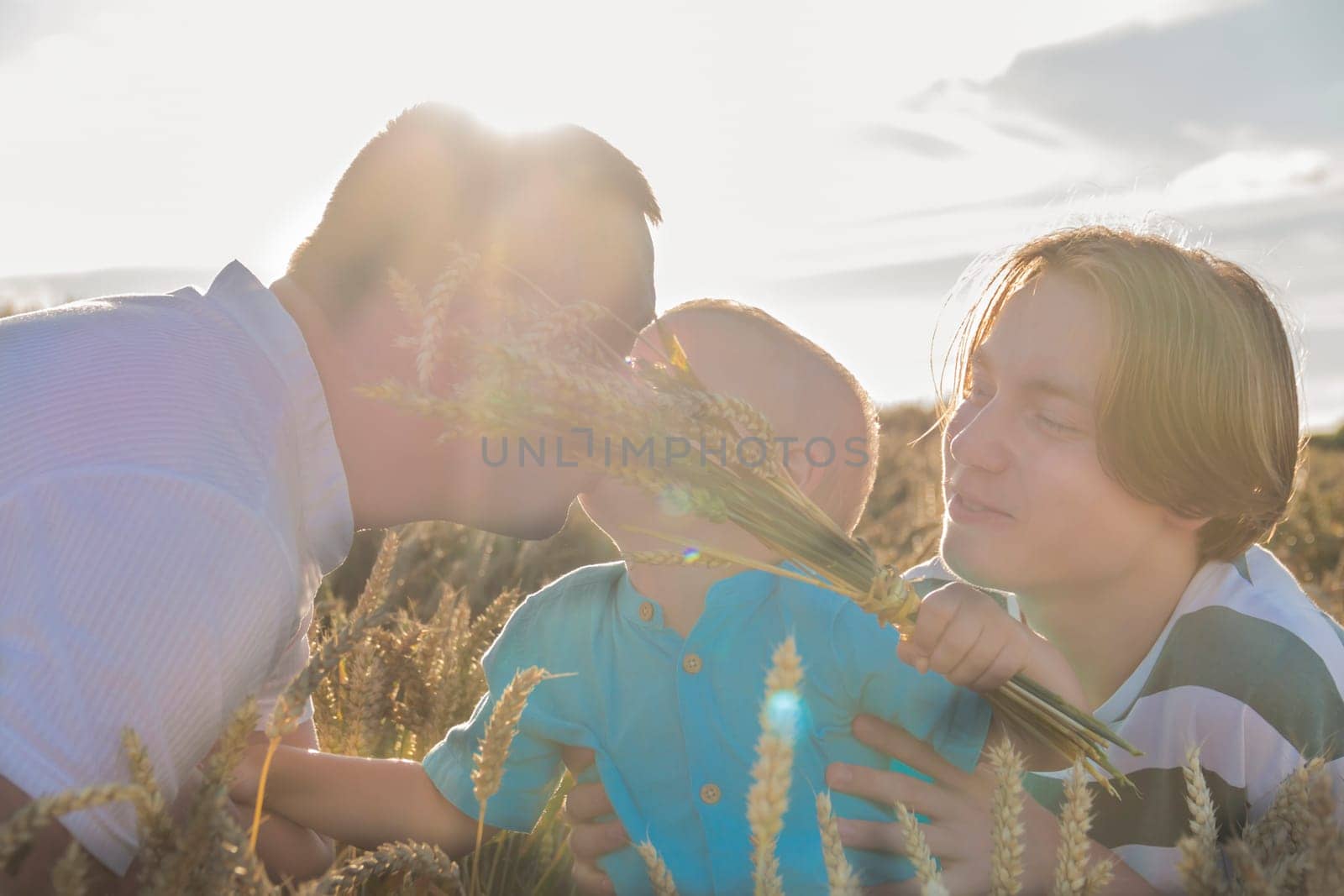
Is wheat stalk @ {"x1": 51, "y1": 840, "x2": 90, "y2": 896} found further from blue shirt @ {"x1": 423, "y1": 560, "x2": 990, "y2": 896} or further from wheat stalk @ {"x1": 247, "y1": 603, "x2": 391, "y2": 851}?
blue shirt @ {"x1": 423, "y1": 560, "x2": 990, "y2": 896}

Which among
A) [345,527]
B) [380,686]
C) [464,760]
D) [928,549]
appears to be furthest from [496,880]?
[928,549]

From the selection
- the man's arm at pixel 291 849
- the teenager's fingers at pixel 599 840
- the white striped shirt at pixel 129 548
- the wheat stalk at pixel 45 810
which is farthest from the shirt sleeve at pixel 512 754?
the wheat stalk at pixel 45 810

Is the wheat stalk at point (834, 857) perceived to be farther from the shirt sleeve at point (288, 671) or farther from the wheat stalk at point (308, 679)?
the shirt sleeve at point (288, 671)

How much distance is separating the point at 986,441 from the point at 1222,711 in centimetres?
77

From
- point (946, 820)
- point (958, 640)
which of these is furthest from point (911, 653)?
point (946, 820)

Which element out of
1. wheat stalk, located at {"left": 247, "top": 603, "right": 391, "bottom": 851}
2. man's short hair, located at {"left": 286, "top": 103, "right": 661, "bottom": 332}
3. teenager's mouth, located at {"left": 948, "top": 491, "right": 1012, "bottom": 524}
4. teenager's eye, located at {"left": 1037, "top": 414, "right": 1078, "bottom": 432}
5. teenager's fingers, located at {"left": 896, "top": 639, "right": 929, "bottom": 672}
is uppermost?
man's short hair, located at {"left": 286, "top": 103, "right": 661, "bottom": 332}

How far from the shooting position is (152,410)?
194cm

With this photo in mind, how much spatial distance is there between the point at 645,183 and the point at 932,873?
203 centimetres

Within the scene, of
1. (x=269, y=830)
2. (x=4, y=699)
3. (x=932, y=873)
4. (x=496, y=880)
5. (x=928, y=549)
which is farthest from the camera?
(x=928, y=549)

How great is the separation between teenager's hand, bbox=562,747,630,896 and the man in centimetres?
57

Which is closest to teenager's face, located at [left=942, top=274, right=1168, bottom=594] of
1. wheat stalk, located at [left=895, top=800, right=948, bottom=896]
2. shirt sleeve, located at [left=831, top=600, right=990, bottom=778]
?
shirt sleeve, located at [left=831, top=600, right=990, bottom=778]

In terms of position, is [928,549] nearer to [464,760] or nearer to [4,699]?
[464,760]

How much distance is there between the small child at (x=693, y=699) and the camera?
90.9 inches

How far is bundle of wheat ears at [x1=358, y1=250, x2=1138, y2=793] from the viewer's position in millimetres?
1505
